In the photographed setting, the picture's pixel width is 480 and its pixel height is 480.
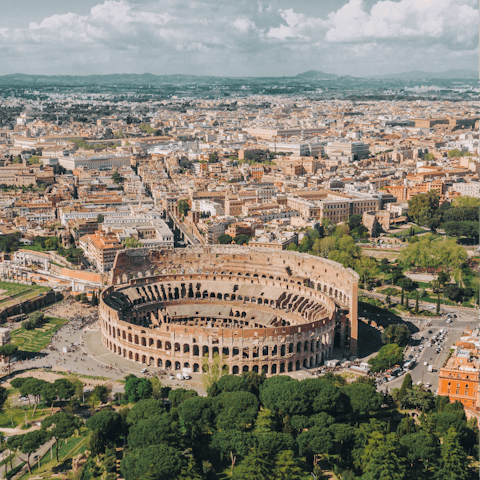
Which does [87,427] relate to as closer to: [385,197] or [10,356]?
[10,356]

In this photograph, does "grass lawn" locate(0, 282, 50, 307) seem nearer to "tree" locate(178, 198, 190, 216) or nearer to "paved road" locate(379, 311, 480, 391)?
"tree" locate(178, 198, 190, 216)

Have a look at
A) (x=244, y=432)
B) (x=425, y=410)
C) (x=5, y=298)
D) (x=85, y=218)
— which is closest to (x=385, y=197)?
(x=85, y=218)

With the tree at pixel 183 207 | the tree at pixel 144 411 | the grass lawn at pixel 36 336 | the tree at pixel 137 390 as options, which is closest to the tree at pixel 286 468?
the tree at pixel 144 411

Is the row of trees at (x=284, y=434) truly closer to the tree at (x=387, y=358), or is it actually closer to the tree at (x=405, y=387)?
the tree at (x=405, y=387)

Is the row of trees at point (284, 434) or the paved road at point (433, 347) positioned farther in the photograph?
the paved road at point (433, 347)

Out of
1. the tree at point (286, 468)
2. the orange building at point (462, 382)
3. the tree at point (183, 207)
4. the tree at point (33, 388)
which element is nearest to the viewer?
the tree at point (286, 468)

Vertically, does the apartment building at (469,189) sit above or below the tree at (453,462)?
above

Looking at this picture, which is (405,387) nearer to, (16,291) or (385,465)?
(385,465)

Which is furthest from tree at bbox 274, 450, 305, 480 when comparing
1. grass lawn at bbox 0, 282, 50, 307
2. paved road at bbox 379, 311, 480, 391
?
grass lawn at bbox 0, 282, 50, 307
